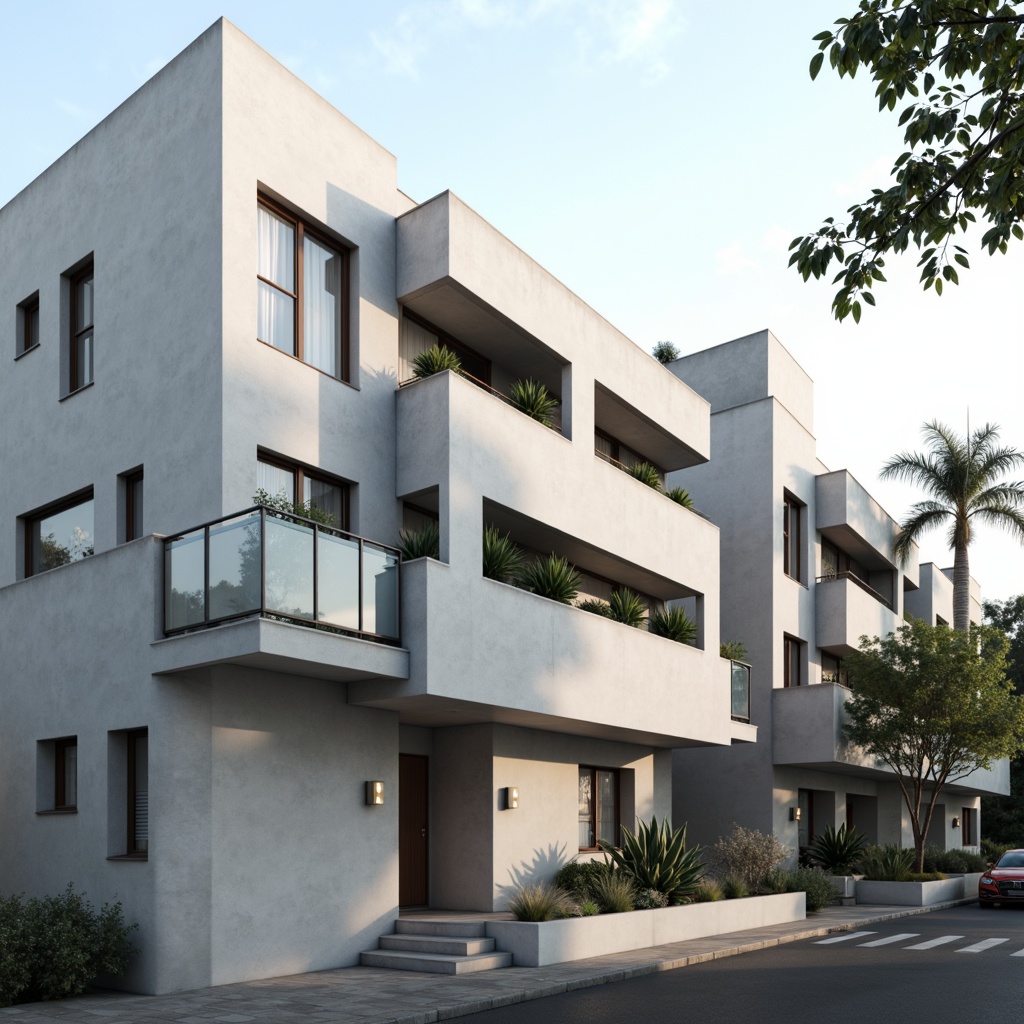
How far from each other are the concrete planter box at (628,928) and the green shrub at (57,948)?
16.9ft

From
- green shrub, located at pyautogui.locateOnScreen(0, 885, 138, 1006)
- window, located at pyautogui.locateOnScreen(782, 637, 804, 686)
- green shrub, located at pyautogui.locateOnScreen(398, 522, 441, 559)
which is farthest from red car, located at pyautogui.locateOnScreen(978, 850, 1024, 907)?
green shrub, located at pyautogui.locateOnScreen(0, 885, 138, 1006)

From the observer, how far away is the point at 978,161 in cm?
838

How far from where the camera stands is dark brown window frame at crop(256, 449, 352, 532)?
1582 cm

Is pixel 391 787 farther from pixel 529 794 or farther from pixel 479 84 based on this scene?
pixel 479 84

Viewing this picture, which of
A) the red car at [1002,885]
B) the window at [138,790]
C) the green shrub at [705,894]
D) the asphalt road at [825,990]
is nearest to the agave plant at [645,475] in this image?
the green shrub at [705,894]

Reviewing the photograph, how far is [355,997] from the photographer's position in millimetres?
13031

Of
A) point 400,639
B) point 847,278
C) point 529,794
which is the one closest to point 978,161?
point 847,278

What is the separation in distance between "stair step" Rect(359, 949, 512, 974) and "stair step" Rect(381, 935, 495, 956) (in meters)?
0.08

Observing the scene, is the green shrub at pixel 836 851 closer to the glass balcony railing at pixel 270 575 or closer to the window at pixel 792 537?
the window at pixel 792 537

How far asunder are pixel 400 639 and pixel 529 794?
5.70 metres

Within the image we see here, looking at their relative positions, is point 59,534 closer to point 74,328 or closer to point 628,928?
point 74,328

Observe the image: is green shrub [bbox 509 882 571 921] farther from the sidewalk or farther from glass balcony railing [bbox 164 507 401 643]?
glass balcony railing [bbox 164 507 401 643]

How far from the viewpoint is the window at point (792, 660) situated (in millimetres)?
31281

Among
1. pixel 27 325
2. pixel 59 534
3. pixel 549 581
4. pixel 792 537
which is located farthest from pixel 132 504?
Result: pixel 792 537
